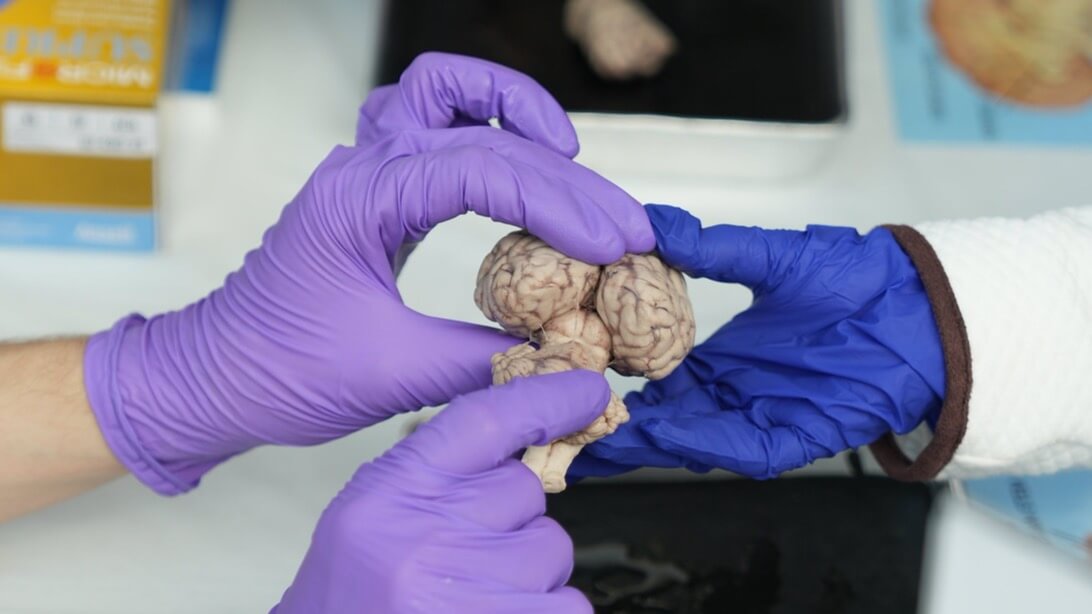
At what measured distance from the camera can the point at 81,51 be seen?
1704 millimetres

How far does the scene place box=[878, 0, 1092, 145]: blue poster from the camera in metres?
1.94

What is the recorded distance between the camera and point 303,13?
2.08m

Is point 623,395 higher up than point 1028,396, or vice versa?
point 1028,396

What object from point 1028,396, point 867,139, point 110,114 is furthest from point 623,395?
point 110,114

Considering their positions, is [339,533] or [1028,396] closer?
[339,533]

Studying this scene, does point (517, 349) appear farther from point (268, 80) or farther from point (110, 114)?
point (268, 80)

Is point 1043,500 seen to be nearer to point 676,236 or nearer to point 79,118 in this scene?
point 676,236

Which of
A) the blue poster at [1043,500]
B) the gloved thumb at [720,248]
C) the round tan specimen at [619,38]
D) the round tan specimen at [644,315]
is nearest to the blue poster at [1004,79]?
Result: the round tan specimen at [619,38]

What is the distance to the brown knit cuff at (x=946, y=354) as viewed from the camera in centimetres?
119

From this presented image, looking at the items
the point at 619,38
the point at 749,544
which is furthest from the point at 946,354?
the point at 619,38

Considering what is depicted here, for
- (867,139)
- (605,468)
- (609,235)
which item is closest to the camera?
(609,235)

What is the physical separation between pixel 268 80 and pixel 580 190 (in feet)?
3.31

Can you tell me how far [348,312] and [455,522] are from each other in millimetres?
312

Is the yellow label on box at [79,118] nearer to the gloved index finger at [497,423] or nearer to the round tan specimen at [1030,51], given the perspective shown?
the gloved index finger at [497,423]
